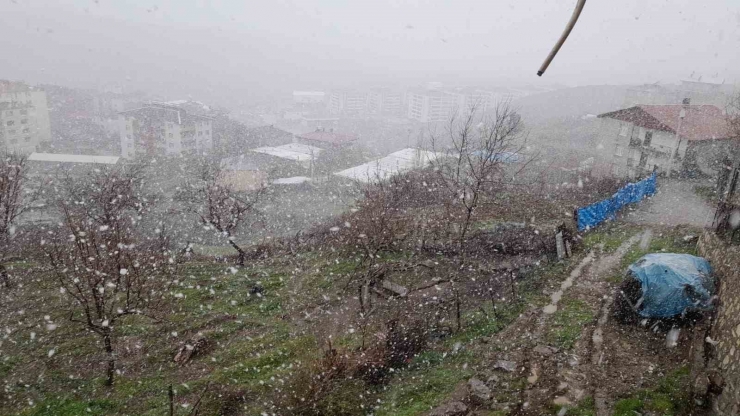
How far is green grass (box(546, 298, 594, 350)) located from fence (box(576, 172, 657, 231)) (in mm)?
6301

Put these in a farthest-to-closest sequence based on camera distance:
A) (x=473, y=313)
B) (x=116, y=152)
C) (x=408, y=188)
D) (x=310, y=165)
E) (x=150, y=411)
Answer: (x=116, y=152), (x=310, y=165), (x=408, y=188), (x=473, y=313), (x=150, y=411)

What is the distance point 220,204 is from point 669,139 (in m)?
25.5

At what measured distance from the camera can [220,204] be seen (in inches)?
750

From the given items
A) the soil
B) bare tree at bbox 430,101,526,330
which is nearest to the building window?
bare tree at bbox 430,101,526,330

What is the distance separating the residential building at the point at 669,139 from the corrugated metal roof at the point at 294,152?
2799 centimetres

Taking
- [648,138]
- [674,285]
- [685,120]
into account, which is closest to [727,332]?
[674,285]

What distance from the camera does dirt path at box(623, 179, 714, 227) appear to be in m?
16.9

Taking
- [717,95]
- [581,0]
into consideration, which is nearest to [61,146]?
[581,0]

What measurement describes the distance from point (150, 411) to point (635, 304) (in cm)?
1055

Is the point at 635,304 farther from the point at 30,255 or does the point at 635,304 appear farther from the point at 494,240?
the point at 30,255

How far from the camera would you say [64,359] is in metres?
10.4

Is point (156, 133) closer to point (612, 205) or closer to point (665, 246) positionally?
point (612, 205)

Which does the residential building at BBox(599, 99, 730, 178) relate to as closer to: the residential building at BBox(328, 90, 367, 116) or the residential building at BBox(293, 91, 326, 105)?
the residential building at BBox(328, 90, 367, 116)

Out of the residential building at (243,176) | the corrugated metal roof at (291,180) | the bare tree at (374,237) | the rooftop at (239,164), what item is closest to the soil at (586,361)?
the bare tree at (374,237)
